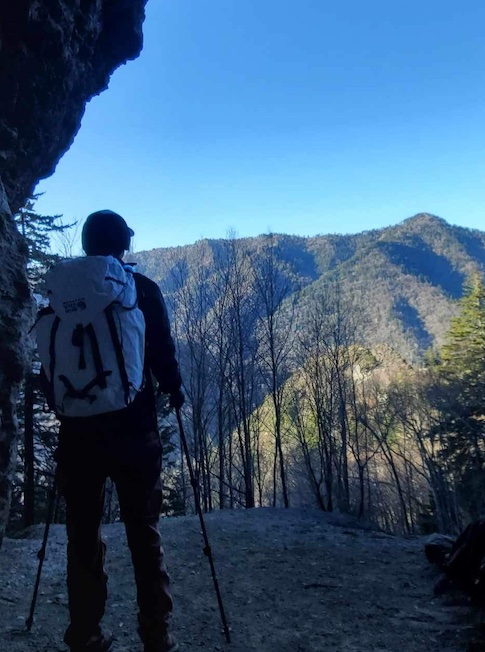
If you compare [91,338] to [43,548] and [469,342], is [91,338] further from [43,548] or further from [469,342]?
[469,342]

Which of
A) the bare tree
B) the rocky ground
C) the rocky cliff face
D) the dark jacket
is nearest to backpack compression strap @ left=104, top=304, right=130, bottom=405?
the dark jacket

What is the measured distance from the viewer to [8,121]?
10711mm

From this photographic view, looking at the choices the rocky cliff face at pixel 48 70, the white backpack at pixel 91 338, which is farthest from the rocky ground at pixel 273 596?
the rocky cliff face at pixel 48 70

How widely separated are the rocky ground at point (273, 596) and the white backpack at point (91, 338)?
1.93 metres

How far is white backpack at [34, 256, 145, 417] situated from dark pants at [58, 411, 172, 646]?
158mm

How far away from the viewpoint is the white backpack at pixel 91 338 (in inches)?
93.4

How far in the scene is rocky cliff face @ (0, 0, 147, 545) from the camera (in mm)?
9820

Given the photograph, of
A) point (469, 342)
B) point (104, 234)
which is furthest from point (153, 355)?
point (469, 342)

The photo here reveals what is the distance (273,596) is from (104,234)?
379 centimetres

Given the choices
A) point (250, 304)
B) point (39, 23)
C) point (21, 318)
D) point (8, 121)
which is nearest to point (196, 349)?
point (250, 304)

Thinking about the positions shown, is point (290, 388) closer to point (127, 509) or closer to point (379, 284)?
point (127, 509)

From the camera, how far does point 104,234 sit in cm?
280

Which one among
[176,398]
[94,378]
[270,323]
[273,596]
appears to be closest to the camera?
[94,378]

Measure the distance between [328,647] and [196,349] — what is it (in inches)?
561
